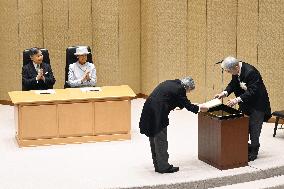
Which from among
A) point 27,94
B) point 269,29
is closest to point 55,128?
point 27,94

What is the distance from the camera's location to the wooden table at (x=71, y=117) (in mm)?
8672

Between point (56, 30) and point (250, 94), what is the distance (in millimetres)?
4657

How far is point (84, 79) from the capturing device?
31.7 ft

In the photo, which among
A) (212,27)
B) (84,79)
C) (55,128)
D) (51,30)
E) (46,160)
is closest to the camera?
(46,160)

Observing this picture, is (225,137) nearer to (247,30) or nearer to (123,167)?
(123,167)

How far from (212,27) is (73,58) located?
2.32 metres

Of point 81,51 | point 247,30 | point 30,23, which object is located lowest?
point 81,51

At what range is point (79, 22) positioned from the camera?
11.4 metres

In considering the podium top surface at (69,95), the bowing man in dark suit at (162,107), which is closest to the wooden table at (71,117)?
the podium top surface at (69,95)

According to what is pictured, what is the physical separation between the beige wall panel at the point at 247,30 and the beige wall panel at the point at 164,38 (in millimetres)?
1163

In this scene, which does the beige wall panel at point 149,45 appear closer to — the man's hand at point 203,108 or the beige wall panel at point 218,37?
the beige wall panel at point 218,37

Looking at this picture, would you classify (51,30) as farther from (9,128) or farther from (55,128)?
(55,128)

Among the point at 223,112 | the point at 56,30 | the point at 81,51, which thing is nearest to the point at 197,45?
the point at 81,51

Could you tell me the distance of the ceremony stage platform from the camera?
286 inches
